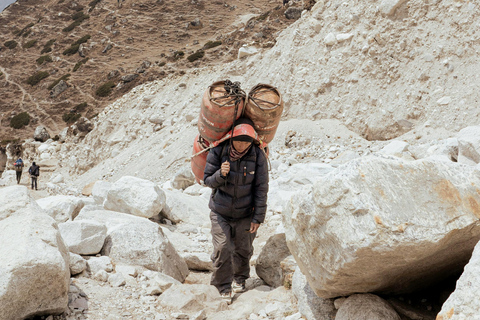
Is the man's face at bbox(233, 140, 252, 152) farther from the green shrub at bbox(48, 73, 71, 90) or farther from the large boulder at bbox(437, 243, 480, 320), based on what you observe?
the green shrub at bbox(48, 73, 71, 90)

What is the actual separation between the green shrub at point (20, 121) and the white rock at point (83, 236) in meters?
34.7

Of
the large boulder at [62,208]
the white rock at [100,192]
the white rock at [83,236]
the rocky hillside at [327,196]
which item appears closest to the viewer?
the rocky hillside at [327,196]

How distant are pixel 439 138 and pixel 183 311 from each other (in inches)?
396

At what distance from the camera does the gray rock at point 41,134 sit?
1247 inches

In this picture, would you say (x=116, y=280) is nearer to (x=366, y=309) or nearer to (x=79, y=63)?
(x=366, y=309)

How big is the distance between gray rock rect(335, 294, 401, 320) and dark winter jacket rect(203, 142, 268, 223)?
5.54ft

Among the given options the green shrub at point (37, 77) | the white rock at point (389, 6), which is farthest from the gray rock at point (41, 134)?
the white rock at point (389, 6)

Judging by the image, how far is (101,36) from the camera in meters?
48.2

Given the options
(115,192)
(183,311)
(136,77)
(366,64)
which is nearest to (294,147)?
(366,64)

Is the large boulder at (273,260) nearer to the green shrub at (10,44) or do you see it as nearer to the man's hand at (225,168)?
the man's hand at (225,168)

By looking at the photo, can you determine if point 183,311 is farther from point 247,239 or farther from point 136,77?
point 136,77

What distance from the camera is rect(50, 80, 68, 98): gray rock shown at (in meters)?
39.4

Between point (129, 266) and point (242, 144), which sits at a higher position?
point (242, 144)

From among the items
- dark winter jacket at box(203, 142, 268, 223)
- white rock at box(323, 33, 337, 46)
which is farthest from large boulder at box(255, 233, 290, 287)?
white rock at box(323, 33, 337, 46)
